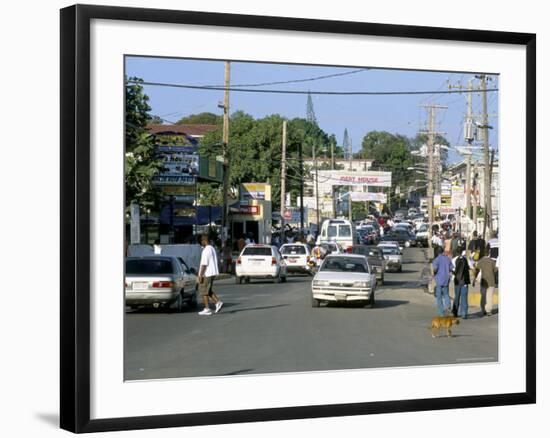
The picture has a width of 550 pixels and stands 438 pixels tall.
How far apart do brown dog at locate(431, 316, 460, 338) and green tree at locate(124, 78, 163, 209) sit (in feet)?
13.8

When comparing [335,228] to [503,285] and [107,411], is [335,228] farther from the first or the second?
[107,411]

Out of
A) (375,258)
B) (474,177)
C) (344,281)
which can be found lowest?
(344,281)

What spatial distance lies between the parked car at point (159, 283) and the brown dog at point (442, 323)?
133 inches

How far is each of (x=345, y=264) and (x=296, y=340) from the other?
18.5 ft

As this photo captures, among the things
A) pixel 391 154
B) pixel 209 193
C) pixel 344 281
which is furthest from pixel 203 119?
pixel 344 281

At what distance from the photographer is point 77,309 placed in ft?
38.5

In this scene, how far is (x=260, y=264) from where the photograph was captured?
19.1m

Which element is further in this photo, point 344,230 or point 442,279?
point 344,230

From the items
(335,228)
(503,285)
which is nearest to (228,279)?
(335,228)

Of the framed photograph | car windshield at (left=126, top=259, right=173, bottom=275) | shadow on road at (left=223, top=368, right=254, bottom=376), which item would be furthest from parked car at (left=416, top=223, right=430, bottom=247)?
shadow on road at (left=223, top=368, right=254, bottom=376)

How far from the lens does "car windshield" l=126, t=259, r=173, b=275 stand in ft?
42.1

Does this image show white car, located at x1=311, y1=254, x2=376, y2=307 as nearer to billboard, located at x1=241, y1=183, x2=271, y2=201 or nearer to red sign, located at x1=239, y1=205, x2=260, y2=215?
red sign, located at x1=239, y1=205, x2=260, y2=215

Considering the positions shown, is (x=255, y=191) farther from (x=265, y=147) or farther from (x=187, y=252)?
(x=187, y=252)

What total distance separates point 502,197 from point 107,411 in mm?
5992
